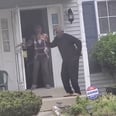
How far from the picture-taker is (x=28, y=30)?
16.4 meters

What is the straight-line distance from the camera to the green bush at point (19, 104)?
1123cm

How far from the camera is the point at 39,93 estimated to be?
50.8 ft

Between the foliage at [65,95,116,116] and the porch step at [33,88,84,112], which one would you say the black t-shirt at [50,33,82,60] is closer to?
the porch step at [33,88,84,112]

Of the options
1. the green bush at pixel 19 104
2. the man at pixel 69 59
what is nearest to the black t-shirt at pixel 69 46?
the man at pixel 69 59

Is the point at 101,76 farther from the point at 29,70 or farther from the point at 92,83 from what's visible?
the point at 29,70

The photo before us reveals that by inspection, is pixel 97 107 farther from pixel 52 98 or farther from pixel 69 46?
pixel 69 46

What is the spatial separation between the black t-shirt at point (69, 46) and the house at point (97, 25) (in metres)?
1.39

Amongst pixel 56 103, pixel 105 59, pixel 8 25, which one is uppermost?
pixel 8 25

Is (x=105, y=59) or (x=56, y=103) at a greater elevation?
(x=105, y=59)

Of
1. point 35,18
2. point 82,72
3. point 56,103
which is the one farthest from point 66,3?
point 56,103

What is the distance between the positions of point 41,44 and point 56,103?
215 centimetres

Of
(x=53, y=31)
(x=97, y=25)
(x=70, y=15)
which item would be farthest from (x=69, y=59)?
(x=97, y=25)

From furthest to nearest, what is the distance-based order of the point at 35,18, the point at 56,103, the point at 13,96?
the point at 35,18, the point at 56,103, the point at 13,96

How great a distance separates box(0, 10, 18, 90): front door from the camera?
52.8 ft
